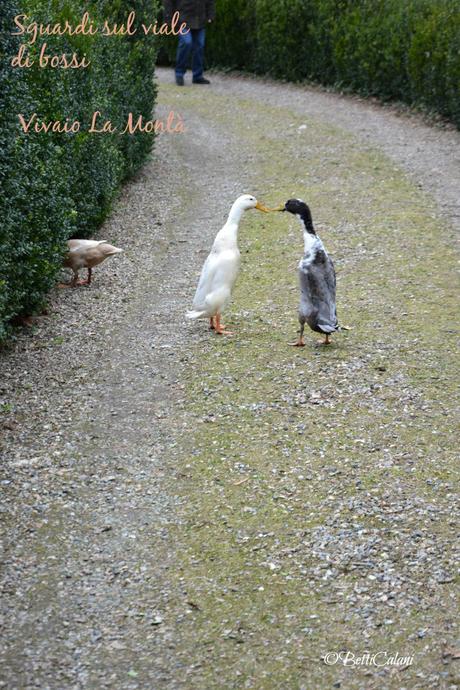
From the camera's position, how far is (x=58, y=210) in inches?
319

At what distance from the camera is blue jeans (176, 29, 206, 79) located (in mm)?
18125

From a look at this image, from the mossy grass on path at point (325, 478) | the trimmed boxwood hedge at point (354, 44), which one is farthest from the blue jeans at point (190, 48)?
the mossy grass on path at point (325, 478)

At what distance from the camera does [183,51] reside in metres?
18.4

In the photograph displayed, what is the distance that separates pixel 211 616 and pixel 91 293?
481 centimetres

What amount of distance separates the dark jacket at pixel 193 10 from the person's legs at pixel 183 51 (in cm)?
21

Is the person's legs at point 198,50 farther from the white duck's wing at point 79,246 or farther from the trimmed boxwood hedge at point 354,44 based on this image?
the white duck's wing at point 79,246

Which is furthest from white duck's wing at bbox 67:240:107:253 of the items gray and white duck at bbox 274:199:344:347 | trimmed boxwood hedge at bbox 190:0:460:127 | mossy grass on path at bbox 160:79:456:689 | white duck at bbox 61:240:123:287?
trimmed boxwood hedge at bbox 190:0:460:127

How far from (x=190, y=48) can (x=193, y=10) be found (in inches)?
34.0

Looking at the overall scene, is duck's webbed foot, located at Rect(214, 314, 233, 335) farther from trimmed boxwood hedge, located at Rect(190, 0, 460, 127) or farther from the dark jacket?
the dark jacket

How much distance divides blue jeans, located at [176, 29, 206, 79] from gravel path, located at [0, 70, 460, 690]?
32.8 feet

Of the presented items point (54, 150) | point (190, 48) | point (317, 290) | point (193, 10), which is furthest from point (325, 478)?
point (190, 48)

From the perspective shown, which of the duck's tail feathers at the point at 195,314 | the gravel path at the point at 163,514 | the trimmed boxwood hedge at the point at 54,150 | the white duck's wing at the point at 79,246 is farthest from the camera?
the white duck's wing at the point at 79,246

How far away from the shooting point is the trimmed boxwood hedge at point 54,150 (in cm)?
675

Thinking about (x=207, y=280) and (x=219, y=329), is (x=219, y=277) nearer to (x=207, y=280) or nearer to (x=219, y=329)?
(x=207, y=280)
